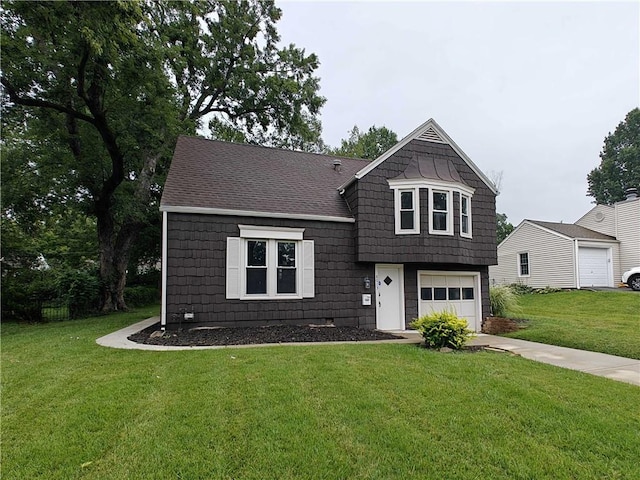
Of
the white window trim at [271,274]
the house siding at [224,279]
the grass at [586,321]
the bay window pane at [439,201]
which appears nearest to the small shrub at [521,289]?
the grass at [586,321]

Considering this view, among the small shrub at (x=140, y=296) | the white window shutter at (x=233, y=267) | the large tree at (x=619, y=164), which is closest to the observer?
the white window shutter at (x=233, y=267)

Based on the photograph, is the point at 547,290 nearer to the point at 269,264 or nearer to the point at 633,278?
the point at 633,278

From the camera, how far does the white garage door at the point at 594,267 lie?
67.7 feet

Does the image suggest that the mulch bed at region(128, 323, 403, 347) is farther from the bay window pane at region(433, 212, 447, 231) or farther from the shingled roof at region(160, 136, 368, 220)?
the bay window pane at region(433, 212, 447, 231)

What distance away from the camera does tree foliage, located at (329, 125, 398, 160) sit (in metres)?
32.8

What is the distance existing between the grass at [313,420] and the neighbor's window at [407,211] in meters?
5.33

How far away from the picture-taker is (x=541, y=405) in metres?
4.40

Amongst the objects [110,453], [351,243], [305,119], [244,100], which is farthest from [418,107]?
[110,453]

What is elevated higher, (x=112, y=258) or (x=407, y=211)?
(x=407, y=211)

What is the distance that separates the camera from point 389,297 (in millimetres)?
11406

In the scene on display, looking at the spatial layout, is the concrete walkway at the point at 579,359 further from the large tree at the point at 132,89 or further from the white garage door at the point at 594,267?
the white garage door at the point at 594,267

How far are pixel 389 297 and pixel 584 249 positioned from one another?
1591 centimetres

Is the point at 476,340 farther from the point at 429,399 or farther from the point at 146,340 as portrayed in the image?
the point at 146,340

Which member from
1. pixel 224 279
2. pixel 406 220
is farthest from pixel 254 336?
pixel 406 220
